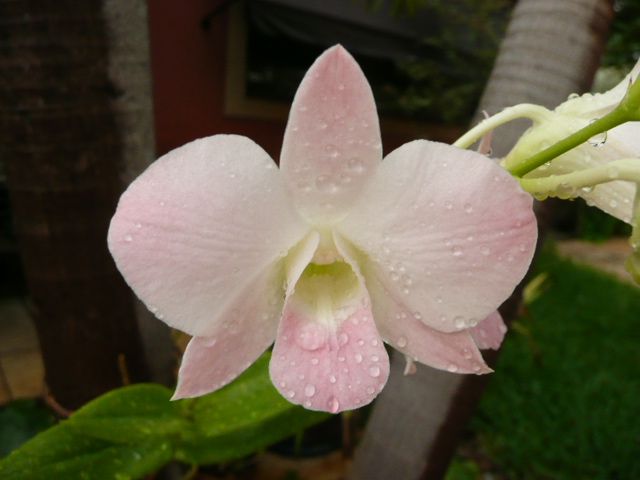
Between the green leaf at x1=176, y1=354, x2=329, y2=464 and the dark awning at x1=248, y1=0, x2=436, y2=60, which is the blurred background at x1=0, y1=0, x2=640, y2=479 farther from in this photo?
the green leaf at x1=176, y1=354, x2=329, y2=464

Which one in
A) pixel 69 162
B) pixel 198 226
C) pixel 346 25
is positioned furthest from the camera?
pixel 346 25

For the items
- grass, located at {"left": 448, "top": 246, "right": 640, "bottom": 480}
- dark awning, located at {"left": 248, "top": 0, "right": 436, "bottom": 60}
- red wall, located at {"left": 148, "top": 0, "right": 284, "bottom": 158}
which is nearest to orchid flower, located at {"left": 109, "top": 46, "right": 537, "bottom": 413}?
grass, located at {"left": 448, "top": 246, "right": 640, "bottom": 480}

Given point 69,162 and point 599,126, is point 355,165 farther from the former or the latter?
point 69,162

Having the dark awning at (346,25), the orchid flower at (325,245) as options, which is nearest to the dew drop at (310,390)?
the orchid flower at (325,245)

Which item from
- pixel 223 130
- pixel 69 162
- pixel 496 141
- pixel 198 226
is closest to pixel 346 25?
pixel 223 130

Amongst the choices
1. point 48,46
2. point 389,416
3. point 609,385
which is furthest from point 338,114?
point 609,385

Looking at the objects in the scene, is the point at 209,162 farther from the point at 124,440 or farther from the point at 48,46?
the point at 48,46
